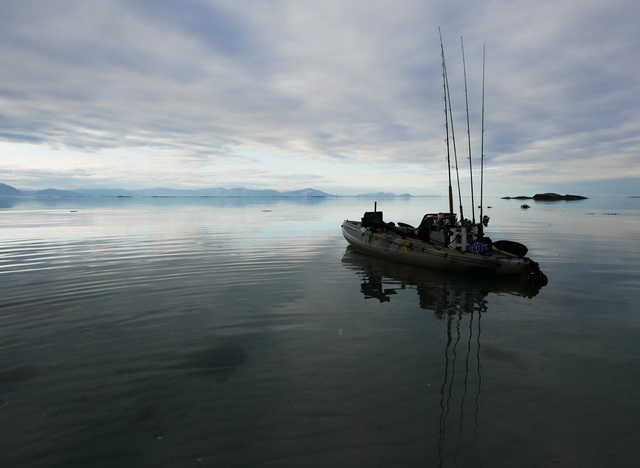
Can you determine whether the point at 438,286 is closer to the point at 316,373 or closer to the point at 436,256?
the point at 436,256

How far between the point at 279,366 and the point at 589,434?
17.6ft

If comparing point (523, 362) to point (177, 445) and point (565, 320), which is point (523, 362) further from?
point (177, 445)

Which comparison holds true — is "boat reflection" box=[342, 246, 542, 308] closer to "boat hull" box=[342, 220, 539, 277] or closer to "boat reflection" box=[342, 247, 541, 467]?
"boat reflection" box=[342, 247, 541, 467]

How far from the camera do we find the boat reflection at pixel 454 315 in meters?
5.18

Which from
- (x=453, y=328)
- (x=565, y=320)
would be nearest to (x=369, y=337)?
(x=453, y=328)

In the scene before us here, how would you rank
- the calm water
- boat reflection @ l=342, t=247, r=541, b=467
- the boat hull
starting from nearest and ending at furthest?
the calm water → boat reflection @ l=342, t=247, r=541, b=467 → the boat hull

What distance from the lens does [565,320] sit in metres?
10.1

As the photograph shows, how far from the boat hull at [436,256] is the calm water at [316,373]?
0.87 metres

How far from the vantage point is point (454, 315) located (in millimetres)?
10680

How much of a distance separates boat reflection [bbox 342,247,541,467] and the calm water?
0.05m

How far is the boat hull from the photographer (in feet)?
48.3

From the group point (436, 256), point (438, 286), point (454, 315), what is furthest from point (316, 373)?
point (436, 256)

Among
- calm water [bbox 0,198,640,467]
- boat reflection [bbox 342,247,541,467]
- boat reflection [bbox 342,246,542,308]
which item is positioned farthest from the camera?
boat reflection [bbox 342,246,542,308]

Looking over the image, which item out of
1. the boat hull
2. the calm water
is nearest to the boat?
the boat hull
